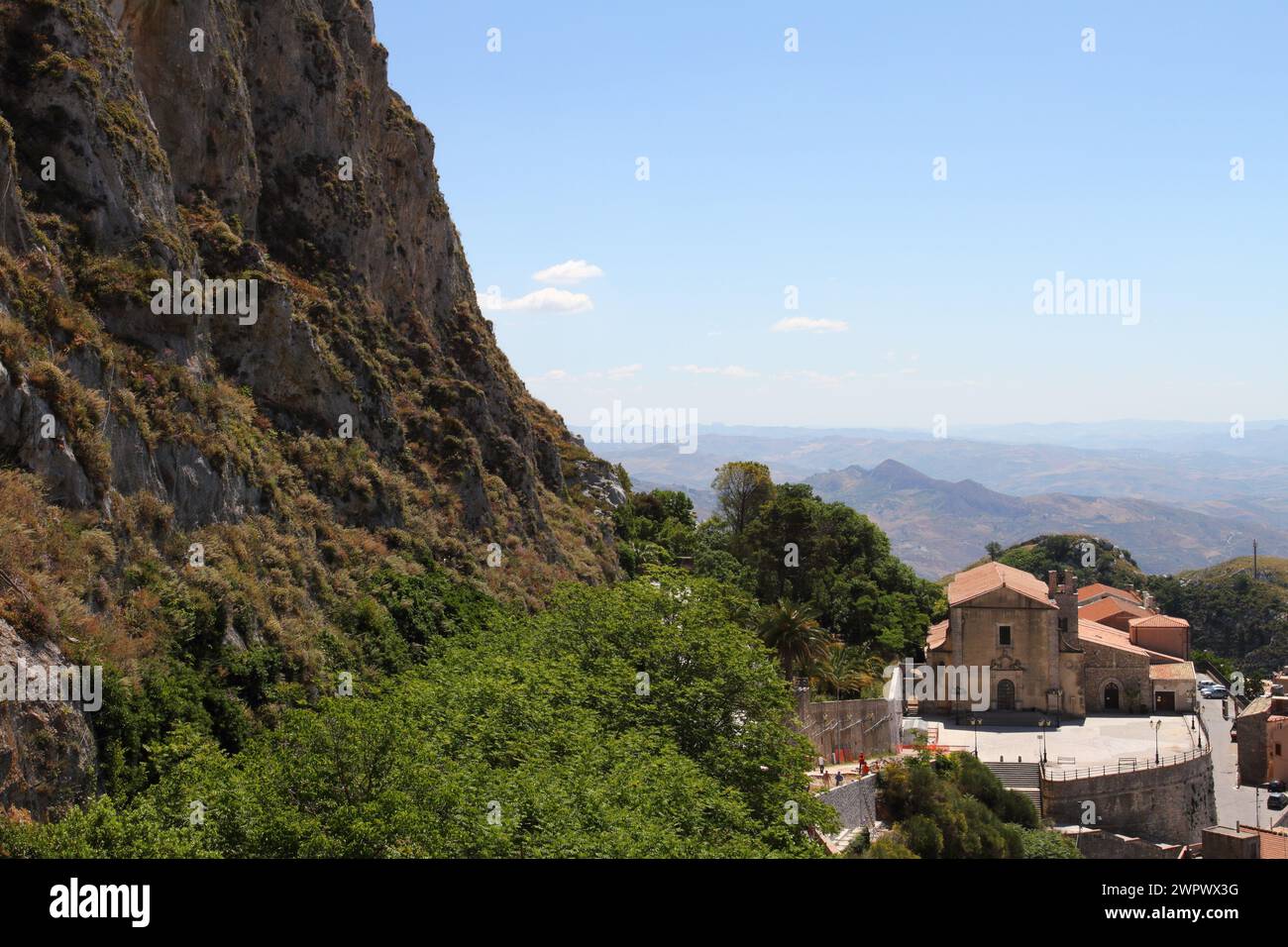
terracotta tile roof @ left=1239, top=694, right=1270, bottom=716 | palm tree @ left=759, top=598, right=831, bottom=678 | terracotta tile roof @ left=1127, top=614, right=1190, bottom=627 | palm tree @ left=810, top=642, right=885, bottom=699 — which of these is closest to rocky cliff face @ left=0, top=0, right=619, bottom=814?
palm tree @ left=759, top=598, right=831, bottom=678

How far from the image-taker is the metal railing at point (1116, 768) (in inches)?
2101

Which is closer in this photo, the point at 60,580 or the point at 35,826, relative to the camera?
the point at 35,826

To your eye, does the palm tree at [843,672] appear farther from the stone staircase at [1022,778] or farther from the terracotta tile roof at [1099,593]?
the terracotta tile roof at [1099,593]

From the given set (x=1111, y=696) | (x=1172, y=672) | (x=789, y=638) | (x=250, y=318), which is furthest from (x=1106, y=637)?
(x=250, y=318)

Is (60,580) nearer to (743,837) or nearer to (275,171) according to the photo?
(743,837)

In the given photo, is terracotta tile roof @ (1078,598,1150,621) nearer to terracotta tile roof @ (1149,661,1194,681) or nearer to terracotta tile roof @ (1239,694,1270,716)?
terracotta tile roof @ (1239,694,1270,716)

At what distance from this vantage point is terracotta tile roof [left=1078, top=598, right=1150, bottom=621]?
289ft

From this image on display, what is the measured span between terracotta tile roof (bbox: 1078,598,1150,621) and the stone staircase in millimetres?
35653

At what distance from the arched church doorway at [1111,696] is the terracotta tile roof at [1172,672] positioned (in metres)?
2.44

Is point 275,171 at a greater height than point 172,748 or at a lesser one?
greater

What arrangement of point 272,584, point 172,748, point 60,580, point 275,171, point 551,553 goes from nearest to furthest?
point 172,748 → point 60,580 → point 272,584 → point 275,171 → point 551,553

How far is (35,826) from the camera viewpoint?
17.8m
